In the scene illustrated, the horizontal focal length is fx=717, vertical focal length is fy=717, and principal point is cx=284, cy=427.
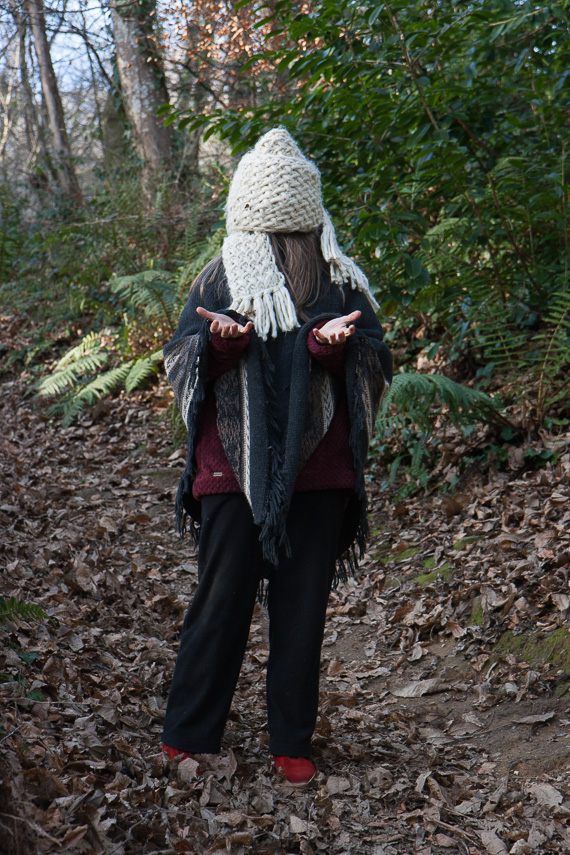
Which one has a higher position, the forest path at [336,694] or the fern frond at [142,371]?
the fern frond at [142,371]

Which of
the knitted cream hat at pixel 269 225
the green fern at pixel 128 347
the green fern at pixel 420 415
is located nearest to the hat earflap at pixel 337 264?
the knitted cream hat at pixel 269 225

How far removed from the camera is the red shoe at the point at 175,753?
2.70 meters

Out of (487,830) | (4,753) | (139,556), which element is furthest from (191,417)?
(139,556)

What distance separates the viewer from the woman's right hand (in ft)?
8.16

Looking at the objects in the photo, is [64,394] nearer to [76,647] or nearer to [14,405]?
[14,405]

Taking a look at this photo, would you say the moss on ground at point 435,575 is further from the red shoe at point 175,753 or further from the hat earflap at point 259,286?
the hat earflap at point 259,286

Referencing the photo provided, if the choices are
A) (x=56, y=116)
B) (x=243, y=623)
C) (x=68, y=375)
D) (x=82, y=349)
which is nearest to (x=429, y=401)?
(x=243, y=623)

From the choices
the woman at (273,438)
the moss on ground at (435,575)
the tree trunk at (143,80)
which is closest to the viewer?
the woman at (273,438)

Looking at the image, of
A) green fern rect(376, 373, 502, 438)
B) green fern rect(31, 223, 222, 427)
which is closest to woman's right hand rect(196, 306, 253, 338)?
green fern rect(376, 373, 502, 438)

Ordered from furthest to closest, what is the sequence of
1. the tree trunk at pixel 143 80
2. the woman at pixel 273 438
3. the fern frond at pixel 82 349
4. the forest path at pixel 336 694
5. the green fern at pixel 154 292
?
the tree trunk at pixel 143 80 < the fern frond at pixel 82 349 < the green fern at pixel 154 292 < the woman at pixel 273 438 < the forest path at pixel 336 694

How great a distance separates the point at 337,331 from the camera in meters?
2.56

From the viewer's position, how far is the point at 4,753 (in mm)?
2215

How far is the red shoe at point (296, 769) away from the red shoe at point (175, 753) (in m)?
0.34

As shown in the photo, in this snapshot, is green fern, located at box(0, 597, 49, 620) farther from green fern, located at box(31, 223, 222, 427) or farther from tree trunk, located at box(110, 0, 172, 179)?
tree trunk, located at box(110, 0, 172, 179)
